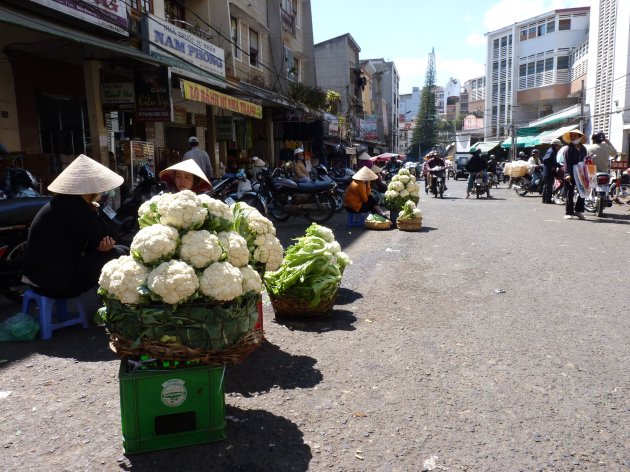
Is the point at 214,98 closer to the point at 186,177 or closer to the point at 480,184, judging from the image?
the point at 186,177

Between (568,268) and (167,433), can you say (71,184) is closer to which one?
(167,433)

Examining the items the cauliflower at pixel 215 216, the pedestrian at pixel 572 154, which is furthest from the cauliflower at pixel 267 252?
the pedestrian at pixel 572 154

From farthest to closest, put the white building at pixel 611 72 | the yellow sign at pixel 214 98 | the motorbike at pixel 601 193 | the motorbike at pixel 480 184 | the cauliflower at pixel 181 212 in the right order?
the white building at pixel 611 72
the motorbike at pixel 480 184
the motorbike at pixel 601 193
the yellow sign at pixel 214 98
the cauliflower at pixel 181 212

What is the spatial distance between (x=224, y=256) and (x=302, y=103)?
20110mm

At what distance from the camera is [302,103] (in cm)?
2200

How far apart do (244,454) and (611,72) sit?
101ft

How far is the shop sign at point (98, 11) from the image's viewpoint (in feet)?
28.7

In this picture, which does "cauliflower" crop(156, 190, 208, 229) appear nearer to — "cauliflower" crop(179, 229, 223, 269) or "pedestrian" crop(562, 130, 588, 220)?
"cauliflower" crop(179, 229, 223, 269)

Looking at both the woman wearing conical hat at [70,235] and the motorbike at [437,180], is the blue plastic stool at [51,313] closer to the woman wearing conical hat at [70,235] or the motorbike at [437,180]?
the woman wearing conical hat at [70,235]

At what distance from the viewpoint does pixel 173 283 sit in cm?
244

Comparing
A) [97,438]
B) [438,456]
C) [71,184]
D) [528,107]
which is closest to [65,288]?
[71,184]

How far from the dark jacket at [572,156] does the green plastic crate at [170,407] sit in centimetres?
1091

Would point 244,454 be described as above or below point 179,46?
below

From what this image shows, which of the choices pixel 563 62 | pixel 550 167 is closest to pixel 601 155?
pixel 550 167
